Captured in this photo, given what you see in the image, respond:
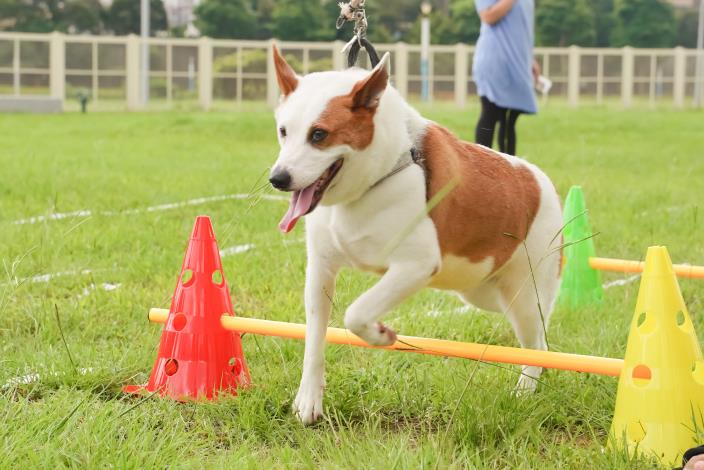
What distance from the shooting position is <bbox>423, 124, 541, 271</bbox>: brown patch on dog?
2645 millimetres

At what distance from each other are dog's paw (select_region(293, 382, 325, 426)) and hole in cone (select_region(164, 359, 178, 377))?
0.45m

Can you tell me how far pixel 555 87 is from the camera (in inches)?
1361

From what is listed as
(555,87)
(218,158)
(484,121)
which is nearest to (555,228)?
(484,121)

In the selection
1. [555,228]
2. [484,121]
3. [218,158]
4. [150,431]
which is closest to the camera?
[150,431]

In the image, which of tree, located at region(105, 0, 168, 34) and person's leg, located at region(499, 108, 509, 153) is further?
tree, located at region(105, 0, 168, 34)

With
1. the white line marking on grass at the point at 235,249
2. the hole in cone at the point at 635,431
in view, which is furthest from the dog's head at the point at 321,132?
the white line marking on grass at the point at 235,249

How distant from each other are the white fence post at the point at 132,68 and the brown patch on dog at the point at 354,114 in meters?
28.0

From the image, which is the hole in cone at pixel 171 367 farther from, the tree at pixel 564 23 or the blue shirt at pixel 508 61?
the tree at pixel 564 23

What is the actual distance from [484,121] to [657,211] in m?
1.43

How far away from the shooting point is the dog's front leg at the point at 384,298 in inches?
97.3

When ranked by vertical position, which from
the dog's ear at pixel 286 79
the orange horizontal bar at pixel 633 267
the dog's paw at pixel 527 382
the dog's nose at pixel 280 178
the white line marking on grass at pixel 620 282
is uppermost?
the dog's ear at pixel 286 79

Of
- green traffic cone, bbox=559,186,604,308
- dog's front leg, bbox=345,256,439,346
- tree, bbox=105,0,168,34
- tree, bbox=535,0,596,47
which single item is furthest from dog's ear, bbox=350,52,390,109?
tree, bbox=105,0,168,34

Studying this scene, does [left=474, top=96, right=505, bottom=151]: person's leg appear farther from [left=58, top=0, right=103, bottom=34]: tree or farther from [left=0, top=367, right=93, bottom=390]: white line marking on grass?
[left=58, top=0, right=103, bottom=34]: tree

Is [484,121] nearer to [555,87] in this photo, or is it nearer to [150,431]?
[150,431]
